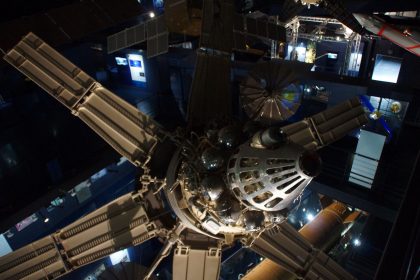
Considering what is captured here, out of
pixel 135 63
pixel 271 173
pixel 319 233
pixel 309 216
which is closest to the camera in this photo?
pixel 271 173

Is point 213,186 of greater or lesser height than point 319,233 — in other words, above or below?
above

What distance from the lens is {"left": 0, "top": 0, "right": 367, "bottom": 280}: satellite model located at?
5051mm

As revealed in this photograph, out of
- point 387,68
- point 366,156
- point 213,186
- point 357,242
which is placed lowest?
point 357,242

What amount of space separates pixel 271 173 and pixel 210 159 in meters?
1.09

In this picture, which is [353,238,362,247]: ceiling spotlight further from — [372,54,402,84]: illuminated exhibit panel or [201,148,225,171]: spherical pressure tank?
[201,148,225,171]: spherical pressure tank

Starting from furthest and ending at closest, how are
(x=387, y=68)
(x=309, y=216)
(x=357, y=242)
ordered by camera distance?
(x=387, y=68), (x=309, y=216), (x=357, y=242)

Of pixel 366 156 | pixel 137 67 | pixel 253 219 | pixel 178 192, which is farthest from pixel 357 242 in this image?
pixel 137 67

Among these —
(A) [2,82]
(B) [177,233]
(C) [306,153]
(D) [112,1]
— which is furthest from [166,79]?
(C) [306,153]

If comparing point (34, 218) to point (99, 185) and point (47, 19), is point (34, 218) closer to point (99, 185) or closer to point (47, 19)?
point (99, 185)

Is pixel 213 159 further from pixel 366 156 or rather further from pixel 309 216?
pixel 309 216

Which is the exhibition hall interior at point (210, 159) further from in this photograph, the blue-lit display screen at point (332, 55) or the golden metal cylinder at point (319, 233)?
the blue-lit display screen at point (332, 55)

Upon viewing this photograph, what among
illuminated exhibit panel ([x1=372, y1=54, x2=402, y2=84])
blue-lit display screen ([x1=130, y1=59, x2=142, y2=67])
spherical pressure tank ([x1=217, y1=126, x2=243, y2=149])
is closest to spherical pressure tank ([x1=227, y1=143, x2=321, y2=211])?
spherical pressure tank ([x1=217, y1=126, x2=243, y2=149])

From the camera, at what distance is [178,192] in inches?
218

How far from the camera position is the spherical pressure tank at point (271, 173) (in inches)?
159
